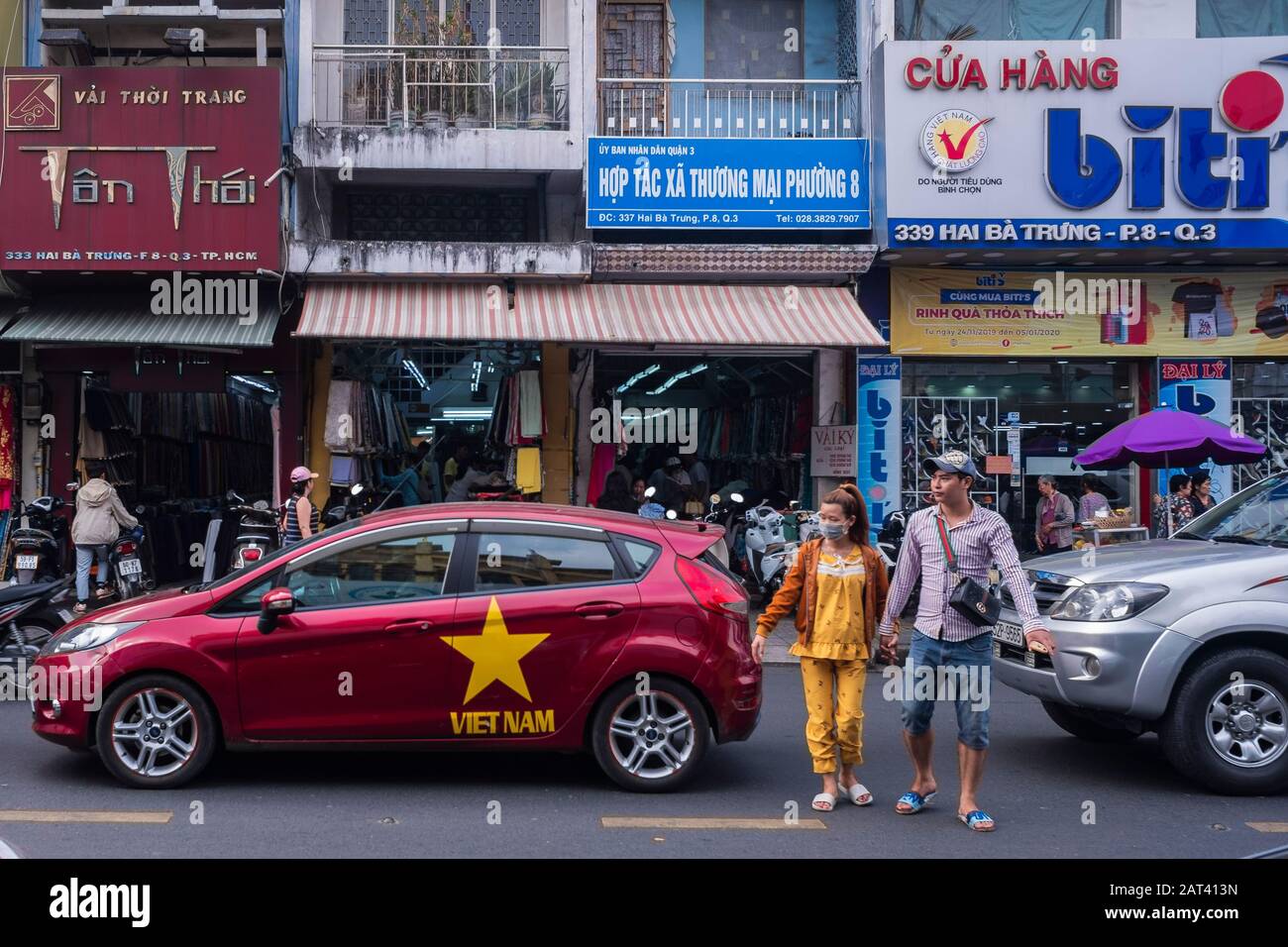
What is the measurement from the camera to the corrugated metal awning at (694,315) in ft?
45.6

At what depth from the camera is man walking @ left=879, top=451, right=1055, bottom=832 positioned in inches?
237

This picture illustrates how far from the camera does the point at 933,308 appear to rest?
15773 mm

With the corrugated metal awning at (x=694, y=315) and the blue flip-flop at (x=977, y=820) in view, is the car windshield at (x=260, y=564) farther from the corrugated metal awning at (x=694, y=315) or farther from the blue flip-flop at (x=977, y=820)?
the corrugated metal awning at (x=694, y=315)

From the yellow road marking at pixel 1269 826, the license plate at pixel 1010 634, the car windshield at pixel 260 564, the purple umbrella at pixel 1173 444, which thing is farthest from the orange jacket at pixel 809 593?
the purple umbrella at pixel 1173 444

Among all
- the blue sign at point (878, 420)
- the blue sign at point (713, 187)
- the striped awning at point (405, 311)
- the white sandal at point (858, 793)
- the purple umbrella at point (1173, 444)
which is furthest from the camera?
the blue sign at point (878, 420)

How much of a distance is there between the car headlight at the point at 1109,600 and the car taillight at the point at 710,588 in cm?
189

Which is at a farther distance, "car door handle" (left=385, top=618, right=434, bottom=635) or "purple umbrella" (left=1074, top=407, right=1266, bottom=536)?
"purple umbrella" (left=1074, top=407, right=1266, bottom=536)

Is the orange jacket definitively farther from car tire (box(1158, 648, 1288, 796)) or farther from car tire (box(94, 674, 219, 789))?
car tire (box(94, 674, 219, 789))

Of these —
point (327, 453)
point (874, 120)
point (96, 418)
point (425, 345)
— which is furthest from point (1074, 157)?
point (96, 418)

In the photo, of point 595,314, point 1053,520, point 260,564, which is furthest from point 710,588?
point 1053,520

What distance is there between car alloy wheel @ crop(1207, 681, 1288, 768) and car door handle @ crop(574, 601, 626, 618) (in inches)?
130

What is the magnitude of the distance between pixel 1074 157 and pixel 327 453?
10010mm

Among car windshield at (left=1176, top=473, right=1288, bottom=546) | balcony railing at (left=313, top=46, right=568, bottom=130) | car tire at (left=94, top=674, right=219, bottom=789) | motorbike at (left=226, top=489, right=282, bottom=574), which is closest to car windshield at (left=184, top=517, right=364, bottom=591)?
car tire at (left=94, top=674, right=219, bottom=789)

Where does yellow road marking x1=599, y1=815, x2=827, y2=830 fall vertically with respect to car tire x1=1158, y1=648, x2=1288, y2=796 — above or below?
below
